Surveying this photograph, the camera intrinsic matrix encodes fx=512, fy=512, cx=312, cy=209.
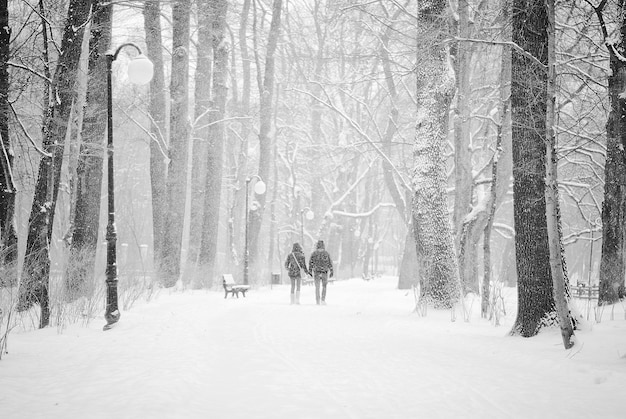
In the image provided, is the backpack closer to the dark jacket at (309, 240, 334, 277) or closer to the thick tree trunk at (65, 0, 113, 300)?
the dark jacket at (309, 240, 334, 277)

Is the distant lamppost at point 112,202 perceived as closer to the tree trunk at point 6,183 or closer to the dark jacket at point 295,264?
the tree trunk at point 6,183

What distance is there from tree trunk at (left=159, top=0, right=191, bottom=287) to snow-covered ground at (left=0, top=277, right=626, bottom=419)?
7792 millimetres

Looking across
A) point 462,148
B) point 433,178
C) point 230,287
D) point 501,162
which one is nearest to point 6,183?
point 433,178

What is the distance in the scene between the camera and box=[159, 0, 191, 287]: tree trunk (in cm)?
1725

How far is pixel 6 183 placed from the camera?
8.41 metres

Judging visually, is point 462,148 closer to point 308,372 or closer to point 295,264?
point 295,264

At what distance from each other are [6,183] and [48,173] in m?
0.78

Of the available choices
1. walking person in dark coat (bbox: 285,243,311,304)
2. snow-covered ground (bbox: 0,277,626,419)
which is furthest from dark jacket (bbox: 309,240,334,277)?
snow-covered ground (bbox: 0,277,626,419)

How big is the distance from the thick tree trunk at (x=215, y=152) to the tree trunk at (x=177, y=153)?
1333 millimetres

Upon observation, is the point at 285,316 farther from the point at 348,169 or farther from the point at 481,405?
the point at 348,169

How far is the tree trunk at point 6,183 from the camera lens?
25.3 feet

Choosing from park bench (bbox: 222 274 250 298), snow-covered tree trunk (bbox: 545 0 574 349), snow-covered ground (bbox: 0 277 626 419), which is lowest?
park bench (bbox: 222 274 250 298)

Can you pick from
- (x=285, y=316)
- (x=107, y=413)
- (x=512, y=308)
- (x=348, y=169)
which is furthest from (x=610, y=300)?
(x=348, y=169)

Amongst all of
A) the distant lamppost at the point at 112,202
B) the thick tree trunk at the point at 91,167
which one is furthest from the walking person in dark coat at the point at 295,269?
the distant lamppost at the point at 112,202
